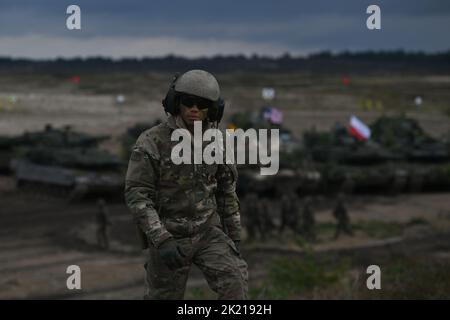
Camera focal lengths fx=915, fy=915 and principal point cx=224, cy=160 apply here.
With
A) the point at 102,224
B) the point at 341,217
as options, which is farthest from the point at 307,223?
the point at 102,224

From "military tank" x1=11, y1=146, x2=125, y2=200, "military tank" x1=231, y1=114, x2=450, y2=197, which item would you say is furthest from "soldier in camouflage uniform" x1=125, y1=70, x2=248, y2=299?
"military tank" x1=231, y1=114, x2=450, y2=197

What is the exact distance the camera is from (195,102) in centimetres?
550

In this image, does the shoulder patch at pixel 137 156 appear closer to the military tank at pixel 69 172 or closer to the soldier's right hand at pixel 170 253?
the soldier's right hand at pixel 170 253

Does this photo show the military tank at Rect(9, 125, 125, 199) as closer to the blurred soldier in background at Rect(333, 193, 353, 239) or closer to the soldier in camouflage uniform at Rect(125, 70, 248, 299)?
the blurred soldier in background at Rect(333, 193, 353, 239)

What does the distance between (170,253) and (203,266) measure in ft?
1.06

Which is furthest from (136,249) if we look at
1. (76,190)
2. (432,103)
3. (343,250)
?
(432,103)

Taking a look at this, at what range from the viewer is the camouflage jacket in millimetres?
5430

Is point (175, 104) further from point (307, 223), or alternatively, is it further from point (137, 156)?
point (307, 223)

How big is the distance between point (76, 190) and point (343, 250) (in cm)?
827

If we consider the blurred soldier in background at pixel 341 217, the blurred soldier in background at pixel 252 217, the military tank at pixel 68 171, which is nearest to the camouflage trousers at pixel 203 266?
the blurred soldier in background at pixel 252 217

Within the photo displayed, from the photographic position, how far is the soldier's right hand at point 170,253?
5.30 m

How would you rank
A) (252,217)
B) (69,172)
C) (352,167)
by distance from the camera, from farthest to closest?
Answer: (352,167) → (69,172) → (252,217)

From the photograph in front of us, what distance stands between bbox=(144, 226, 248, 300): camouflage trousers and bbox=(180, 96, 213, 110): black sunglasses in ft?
2.50
